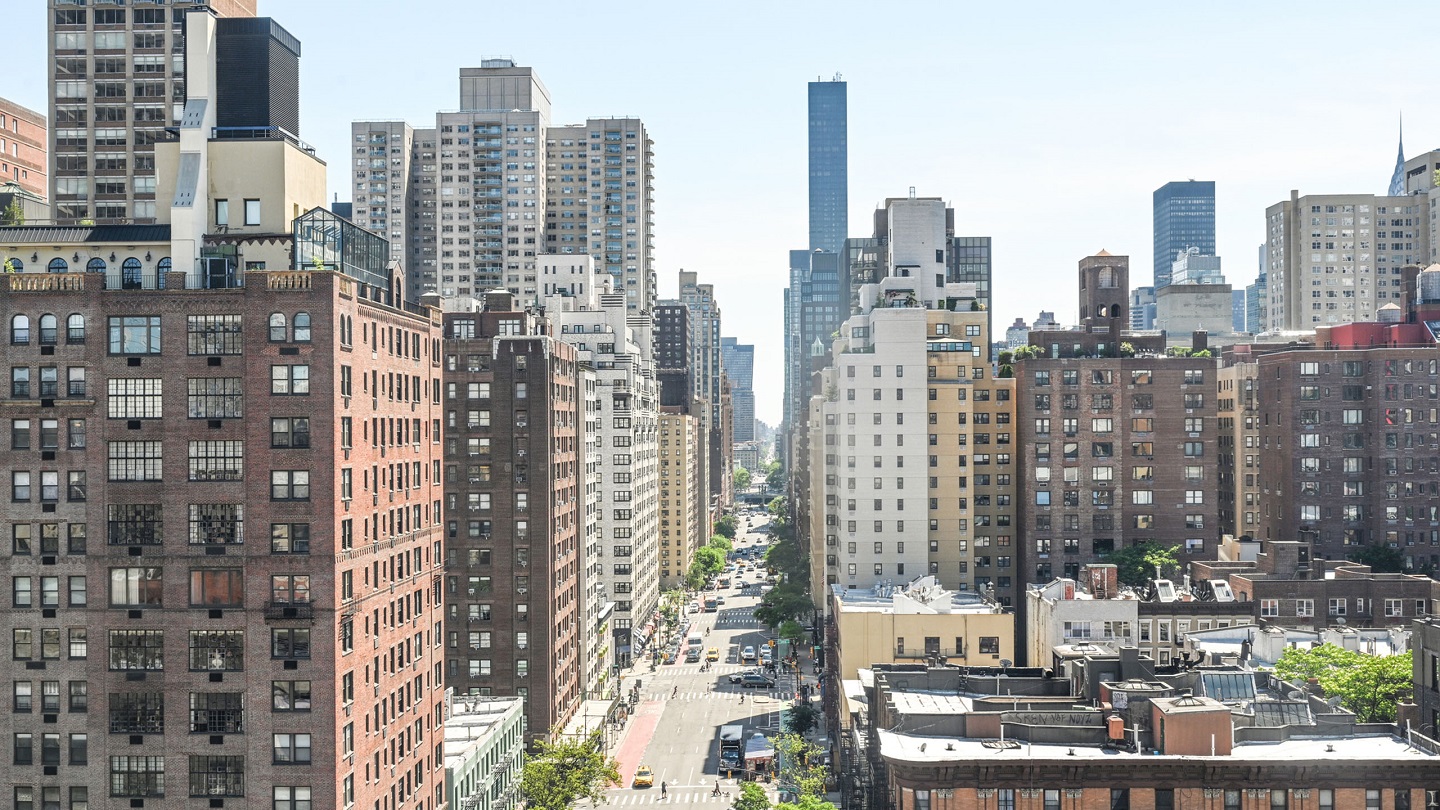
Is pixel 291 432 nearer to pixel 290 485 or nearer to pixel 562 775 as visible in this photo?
pixel 290 485

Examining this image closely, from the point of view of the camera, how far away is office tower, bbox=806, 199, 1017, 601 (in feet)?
518

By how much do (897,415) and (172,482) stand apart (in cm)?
10121

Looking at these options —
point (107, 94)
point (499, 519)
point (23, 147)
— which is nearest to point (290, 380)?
point (499, 519)

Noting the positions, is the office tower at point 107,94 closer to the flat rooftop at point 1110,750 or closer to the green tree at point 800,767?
the green tree at point 800,767

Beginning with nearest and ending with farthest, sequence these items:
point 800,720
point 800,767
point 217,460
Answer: point 217,460, point 800,767, point 800,720

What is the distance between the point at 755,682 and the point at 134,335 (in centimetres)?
12824

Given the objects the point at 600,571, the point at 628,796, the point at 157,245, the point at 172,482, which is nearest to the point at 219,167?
the point at 157,245

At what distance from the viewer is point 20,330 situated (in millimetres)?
73000

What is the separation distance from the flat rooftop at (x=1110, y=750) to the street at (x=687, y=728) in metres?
54.0

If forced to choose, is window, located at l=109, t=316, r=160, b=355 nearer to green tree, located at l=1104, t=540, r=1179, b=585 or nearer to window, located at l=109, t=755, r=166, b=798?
window, located at l=109, t=755, r=166, b=798

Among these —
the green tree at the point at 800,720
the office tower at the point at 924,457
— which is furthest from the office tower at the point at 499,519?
the office tower at the point at 924,457

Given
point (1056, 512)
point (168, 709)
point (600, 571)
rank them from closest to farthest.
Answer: point (168, 709) → point (1056, 512) → point (600, 571)

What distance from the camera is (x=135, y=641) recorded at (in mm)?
72125

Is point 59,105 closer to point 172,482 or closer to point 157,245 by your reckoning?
point 157,245
